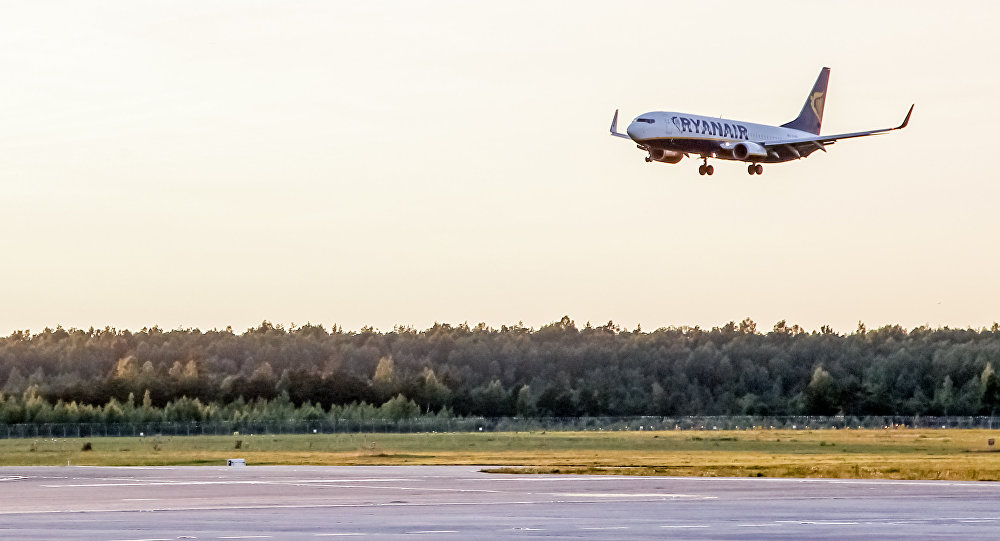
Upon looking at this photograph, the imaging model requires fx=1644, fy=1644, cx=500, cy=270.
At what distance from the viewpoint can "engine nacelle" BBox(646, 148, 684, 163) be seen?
7731cm

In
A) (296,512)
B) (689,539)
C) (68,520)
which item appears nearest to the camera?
(689,539)

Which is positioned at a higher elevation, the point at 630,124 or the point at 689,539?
the point at 630,124

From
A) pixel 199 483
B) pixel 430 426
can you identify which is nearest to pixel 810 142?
pixel 199 483

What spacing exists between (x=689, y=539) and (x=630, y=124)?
50593 millimetres

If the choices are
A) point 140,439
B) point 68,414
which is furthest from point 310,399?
point 140,439

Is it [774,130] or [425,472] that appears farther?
[774,130]

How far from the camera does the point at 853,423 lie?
17588cm

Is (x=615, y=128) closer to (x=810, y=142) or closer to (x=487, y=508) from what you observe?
(x=810, y=142)

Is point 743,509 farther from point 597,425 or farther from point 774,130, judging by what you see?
point 597,425

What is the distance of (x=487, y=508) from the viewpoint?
38.9 meters

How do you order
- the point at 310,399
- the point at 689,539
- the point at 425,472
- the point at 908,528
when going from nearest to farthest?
the point at 689,539
the point at 908,528
the point at 425,472
the point at 310,399

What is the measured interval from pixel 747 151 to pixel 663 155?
4236 millimetres

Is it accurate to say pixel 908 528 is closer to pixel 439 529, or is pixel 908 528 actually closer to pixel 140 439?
pixel 439 529

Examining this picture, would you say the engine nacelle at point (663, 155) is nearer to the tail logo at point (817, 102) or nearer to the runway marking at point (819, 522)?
the tail logo at point (817, 102)
